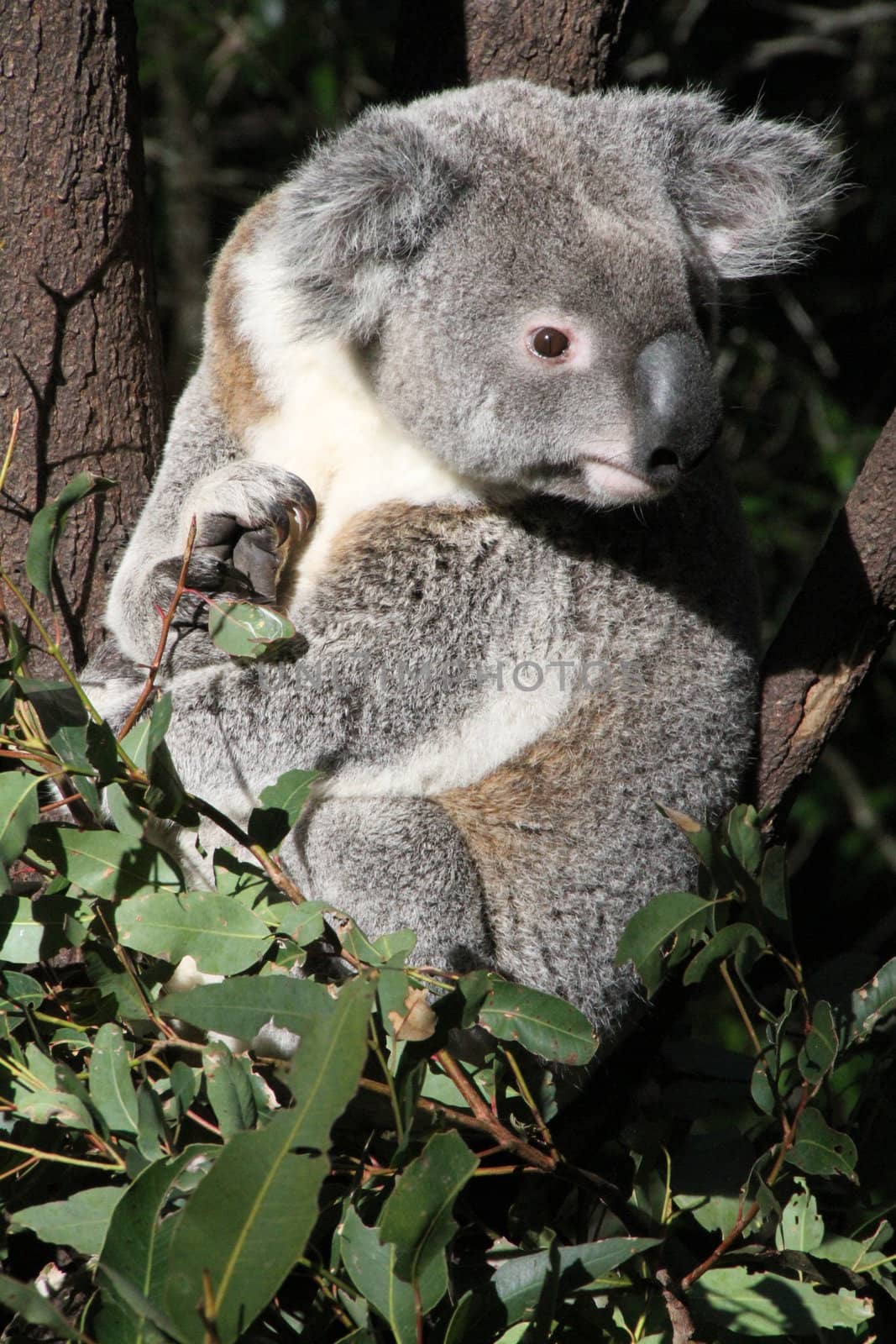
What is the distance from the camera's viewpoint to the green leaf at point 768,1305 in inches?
60.2

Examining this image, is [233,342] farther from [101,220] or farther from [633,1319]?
[633,1319]

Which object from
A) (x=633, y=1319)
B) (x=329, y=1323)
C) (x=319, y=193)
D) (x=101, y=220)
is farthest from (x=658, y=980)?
(x=101, y=220)

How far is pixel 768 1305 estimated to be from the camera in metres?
1.56

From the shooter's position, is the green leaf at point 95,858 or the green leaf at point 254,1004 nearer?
the green leaf at point 254,1004

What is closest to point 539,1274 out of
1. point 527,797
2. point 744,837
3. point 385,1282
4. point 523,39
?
point 385,1282

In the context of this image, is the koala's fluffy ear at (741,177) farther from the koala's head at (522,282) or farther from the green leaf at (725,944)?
the green leaf at (725,944)

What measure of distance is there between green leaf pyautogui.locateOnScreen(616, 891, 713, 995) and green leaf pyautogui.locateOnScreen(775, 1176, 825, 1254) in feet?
1.19

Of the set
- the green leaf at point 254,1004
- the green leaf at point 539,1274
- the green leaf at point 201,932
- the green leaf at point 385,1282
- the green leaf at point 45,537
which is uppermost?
the green leaf at point 45,537

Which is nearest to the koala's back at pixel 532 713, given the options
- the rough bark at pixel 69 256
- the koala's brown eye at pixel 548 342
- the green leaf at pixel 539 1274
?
the koala's brown eye at pixel 548 342

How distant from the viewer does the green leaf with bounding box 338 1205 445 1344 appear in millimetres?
1158

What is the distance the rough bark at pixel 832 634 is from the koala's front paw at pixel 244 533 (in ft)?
3.14

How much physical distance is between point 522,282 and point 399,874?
1.02 meters

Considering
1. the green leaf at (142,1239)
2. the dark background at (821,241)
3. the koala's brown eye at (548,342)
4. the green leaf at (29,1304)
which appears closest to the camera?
the green leaf at (29,1304)

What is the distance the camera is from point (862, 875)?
461 cm
